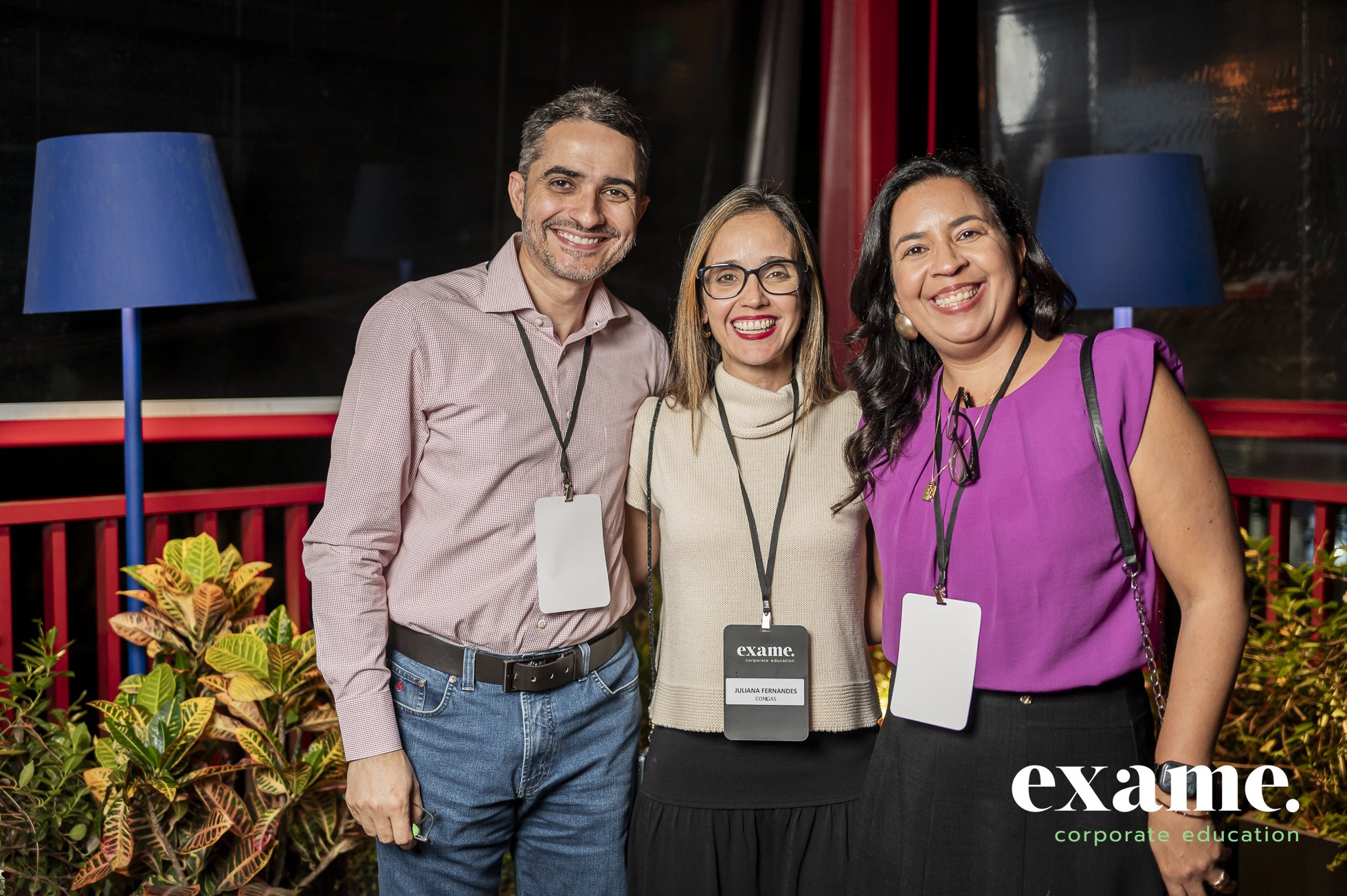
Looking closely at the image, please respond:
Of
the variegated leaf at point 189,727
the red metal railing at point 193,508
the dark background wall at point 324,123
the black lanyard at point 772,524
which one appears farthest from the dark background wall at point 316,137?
the black lanyard at point 772,524

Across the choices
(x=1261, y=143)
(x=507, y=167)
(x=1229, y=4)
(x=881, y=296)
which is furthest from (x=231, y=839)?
(x=1229, y=4)

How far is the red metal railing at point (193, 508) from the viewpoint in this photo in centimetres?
281

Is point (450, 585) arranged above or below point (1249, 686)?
above

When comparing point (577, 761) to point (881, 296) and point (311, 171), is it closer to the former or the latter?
point (881, 296)

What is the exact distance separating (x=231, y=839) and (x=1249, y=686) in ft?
7.91

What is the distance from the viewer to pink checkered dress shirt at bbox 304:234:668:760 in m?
1.67

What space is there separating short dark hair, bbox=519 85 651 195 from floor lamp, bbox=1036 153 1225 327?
1.70m

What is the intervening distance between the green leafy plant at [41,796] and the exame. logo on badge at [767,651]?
1.45 meters

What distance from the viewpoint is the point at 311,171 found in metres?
3.39

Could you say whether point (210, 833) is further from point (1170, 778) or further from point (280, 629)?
point (1170, 778)

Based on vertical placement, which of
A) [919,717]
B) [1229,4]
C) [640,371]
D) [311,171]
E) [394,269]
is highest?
[1229,4]

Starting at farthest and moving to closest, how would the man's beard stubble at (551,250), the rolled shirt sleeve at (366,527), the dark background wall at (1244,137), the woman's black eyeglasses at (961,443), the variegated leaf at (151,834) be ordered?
the dark background wall at (1244,137)
the variegated leaf at (151,834)
the man's beard stubble at (551,250)
the rolled shirt sleeve at (366,527)
the woman's black eyeglasses at (961,443)

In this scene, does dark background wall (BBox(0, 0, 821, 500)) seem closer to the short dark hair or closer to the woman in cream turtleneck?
the short dark hair

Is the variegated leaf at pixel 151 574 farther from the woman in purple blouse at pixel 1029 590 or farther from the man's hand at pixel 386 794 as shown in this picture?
the woman in purple blouse at pixel 1029 590
